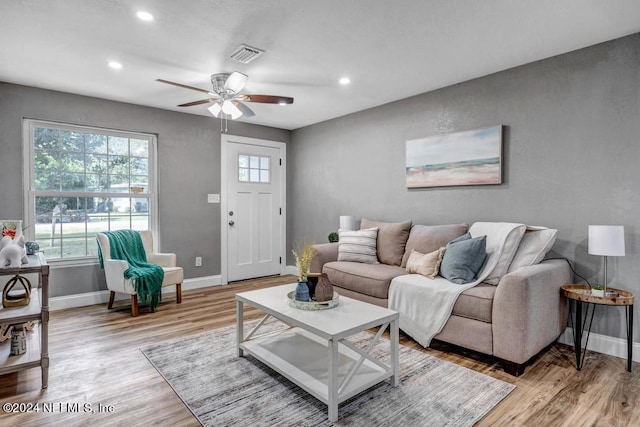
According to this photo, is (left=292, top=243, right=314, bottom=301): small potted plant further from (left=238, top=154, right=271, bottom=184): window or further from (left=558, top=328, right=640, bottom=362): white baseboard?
(left=238, top=154, right=271, bottom=184): window

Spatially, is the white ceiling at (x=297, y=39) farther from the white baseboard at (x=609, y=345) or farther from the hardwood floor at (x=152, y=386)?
the hardwood floor at (x=152, y=386)

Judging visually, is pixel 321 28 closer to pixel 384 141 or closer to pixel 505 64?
pixel 505 64

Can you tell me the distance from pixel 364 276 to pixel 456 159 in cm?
148

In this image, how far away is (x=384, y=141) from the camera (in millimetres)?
4273

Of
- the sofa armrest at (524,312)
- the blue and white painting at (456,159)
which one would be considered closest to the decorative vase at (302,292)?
the sofa armrest at (524,312)

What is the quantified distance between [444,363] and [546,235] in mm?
1262

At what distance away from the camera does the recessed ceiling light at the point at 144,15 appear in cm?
222

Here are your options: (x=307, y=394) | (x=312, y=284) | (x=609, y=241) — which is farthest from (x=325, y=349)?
(x=609, y=241)

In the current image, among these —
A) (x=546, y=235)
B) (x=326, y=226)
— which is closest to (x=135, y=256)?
(x=326, y=226)

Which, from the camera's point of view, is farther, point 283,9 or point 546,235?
point 546,235

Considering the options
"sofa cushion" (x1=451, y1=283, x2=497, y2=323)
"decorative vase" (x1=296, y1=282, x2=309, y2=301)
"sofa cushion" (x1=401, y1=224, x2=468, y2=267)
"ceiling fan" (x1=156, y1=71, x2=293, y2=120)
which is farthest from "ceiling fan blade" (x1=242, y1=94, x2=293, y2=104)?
"sofa cushion" (x1=451, y1=283, x2=497, y2=323)

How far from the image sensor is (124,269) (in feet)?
11.8

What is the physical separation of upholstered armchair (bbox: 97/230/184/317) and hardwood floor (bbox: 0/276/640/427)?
41 cm

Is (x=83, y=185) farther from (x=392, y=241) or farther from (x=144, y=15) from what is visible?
(x=392, y=241)
